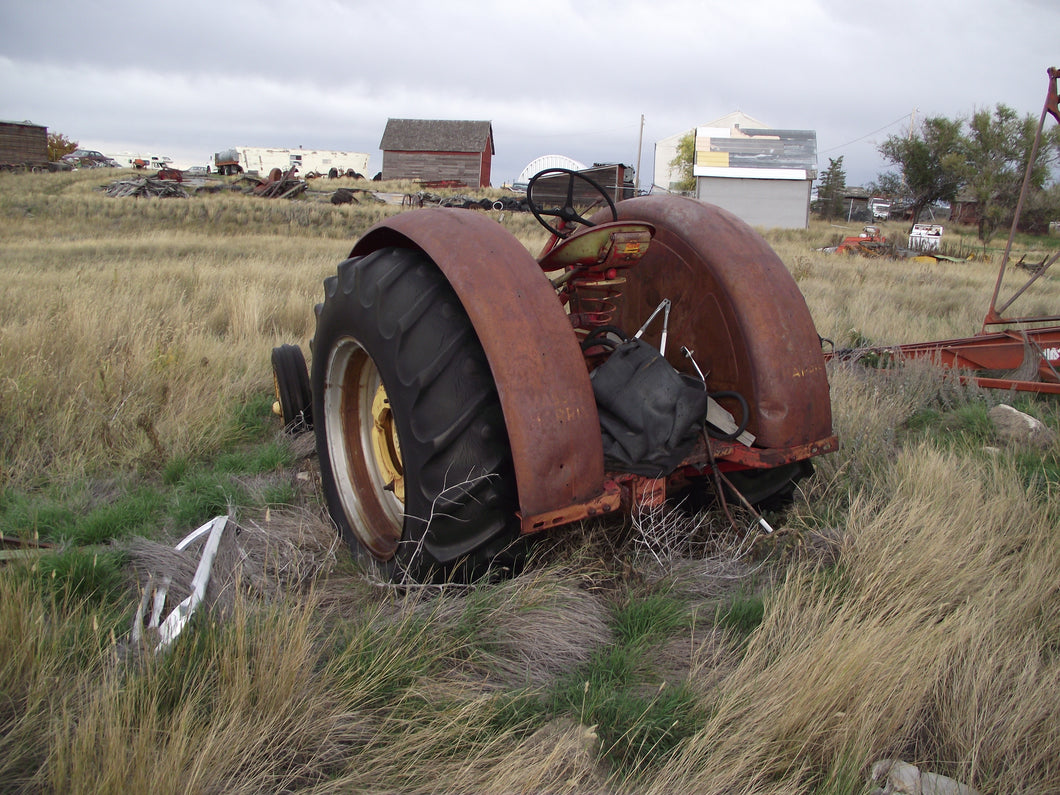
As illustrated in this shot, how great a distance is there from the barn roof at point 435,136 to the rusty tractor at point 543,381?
5077cm

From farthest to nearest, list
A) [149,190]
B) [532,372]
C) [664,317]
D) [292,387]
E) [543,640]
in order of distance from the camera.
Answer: [149,190] → [292,387] → [664,317] → [543,640] → [532,372]

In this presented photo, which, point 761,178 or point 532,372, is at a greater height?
point 761,178

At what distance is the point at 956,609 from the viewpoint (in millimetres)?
2170

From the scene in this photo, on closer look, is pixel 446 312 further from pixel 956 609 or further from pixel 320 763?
pixel 956 609

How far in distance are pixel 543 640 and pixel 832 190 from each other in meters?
54.8

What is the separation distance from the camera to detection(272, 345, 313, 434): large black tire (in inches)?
160

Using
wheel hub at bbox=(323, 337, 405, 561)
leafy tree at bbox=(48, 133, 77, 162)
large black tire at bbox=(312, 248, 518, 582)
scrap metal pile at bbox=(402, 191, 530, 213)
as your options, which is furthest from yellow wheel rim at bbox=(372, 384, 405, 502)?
leafy tree at bbox=(48, 133, 77, 162)

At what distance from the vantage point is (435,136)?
5200cm

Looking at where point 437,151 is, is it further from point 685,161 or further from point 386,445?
point 386,445

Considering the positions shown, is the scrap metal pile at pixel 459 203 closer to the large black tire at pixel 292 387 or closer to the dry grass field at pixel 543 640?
the large black tire at pixel 292 387

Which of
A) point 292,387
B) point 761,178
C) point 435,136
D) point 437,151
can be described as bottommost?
point 292,387

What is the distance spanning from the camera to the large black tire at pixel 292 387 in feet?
13.3

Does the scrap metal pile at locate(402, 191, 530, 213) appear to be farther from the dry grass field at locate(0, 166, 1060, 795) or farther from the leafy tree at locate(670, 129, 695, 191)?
the leafy tree at locate(670, 129, 695, 191)

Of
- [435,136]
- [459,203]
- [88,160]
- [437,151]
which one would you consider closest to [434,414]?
[459,203]
